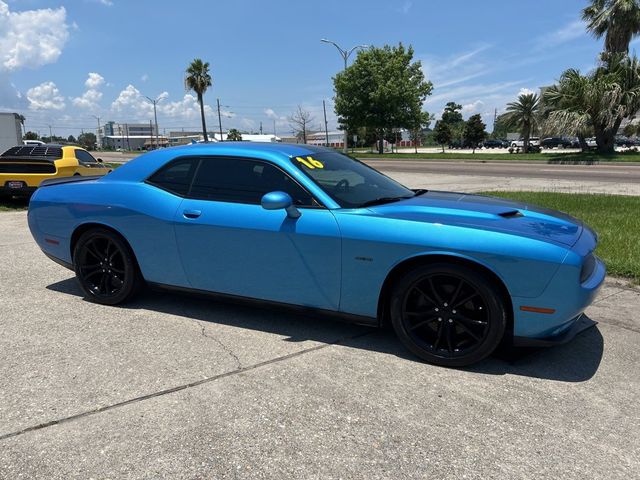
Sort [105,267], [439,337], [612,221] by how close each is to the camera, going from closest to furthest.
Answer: [439,337] → [105,267] → [612,221]

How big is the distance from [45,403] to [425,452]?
2.20 meters

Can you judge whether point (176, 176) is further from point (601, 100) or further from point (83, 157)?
point (601, 100)

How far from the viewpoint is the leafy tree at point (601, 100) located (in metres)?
30.4

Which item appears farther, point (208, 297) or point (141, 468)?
point (208, 297)

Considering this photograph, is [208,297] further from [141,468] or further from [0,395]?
[141,468]

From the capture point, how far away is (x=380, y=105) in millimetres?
47750

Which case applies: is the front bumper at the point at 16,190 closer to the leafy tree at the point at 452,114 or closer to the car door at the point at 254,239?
the car door at the point at 254,239

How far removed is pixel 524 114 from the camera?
48.6 metres

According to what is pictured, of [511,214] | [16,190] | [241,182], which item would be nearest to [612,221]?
[511,214]

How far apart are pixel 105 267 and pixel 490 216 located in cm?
340

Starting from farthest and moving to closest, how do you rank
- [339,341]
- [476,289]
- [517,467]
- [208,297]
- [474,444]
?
[208,297] < [339,341] < [476,289] < [474,444] < [517,467]

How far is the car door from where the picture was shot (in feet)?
11.7

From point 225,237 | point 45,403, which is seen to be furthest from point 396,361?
point 45,403

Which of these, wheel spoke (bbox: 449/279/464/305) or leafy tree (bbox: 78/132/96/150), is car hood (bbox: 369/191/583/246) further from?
leafy tree (bbox: 78/132/96/150)
